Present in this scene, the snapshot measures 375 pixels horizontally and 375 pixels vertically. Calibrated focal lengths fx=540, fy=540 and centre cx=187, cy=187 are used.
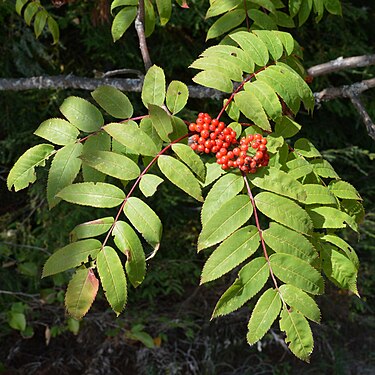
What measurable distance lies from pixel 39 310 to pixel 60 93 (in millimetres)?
1317

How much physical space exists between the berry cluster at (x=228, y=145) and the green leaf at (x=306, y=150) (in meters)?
0.13

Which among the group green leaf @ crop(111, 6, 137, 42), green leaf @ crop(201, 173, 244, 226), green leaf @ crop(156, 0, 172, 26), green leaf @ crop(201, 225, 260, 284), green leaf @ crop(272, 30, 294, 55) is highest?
green leaf @ crop(156, 0, 172, 26)

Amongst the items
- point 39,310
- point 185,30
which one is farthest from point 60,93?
point 39,310

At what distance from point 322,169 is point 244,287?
14.4 inches

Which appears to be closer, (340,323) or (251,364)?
(251,364)

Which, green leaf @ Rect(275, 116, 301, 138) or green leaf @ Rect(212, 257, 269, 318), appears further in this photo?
green leaf @ Rect(275, 116, 301, 138)

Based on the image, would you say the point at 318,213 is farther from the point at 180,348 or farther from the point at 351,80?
the point at 351,80

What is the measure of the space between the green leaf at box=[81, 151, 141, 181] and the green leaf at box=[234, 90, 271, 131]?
274 mm

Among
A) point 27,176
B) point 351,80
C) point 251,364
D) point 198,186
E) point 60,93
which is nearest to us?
point 198,186

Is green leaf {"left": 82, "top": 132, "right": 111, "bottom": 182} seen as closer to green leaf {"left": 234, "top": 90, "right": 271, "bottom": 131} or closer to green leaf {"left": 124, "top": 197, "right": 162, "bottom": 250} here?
green leaf {"left": 124, "top": 197, "right": 162, "bottom": 250}

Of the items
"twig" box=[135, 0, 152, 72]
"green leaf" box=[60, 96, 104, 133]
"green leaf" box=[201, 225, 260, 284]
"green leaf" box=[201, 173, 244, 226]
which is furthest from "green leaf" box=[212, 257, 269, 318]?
"twig" box=[135, 0, 152, 72]

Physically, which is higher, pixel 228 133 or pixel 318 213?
pixel 228 133

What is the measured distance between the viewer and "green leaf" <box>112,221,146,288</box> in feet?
3.73

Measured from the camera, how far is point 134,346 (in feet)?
11.2
